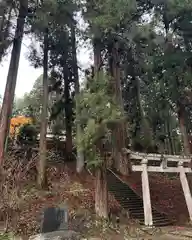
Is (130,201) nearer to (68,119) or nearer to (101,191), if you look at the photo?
(101,191)

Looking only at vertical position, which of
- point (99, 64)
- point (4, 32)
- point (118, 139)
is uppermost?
point (4, 32)

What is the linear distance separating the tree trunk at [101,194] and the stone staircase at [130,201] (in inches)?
72.7

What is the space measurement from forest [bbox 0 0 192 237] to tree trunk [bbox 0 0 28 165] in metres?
0.04

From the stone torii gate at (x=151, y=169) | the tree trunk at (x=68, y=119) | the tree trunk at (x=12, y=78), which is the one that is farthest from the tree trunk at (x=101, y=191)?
the tree trunk at (x=68, y=119)

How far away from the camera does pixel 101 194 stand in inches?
415

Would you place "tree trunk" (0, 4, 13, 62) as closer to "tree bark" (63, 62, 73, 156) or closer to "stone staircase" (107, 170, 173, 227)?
"tree bark" (63, 62, 73, 156)

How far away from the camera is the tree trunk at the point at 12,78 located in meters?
11.0

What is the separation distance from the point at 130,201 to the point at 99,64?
6821 millimetres

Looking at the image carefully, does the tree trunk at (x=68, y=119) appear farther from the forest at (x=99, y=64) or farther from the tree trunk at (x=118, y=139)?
the tree trunk at (x=118, y=139)

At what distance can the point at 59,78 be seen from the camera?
17703 mm

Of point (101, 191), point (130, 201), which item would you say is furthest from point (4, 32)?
point (130, 201)

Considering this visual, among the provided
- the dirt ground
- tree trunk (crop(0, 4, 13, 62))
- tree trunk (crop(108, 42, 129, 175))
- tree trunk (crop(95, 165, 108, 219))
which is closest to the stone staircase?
the dirt ground

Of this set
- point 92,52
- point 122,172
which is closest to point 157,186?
point 122,172

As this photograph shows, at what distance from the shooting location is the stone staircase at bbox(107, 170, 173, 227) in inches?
458
